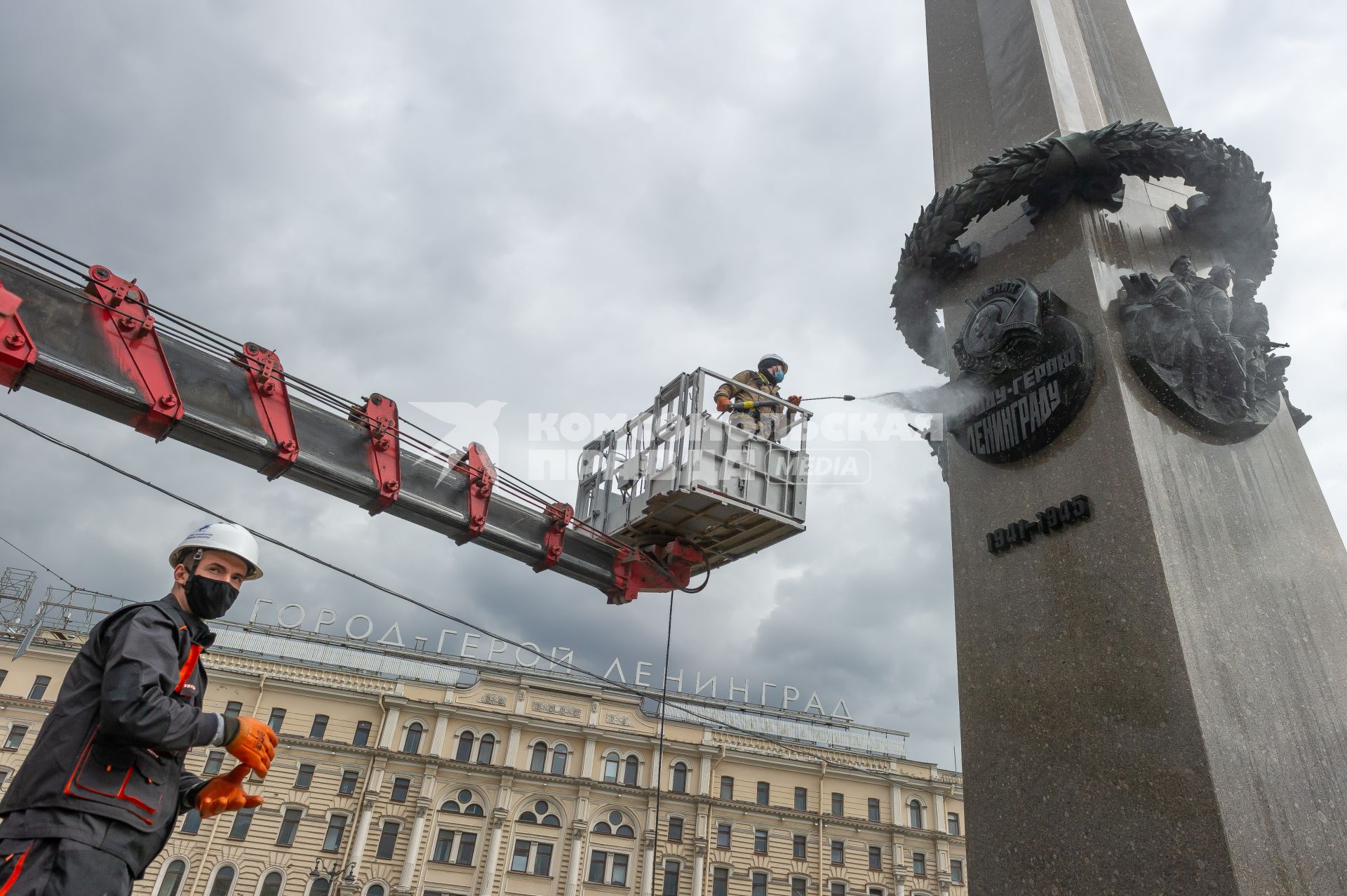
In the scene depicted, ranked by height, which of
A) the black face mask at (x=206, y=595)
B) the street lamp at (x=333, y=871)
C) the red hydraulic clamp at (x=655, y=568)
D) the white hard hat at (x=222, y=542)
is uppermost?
the red hydraulic clamp at (x=655, y=568)

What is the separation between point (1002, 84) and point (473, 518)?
6.05 metres

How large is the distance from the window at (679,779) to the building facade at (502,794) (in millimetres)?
160

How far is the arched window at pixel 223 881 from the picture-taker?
3847cm

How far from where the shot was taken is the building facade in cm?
4000

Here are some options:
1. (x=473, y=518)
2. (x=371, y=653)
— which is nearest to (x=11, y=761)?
(x=371, y=653)

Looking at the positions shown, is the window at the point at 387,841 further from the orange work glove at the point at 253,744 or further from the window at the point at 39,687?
the orange work glove at the point at 253,744

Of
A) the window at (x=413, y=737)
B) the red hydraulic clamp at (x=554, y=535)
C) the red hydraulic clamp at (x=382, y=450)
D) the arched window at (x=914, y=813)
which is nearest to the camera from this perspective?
the red hydraulic clamp at (x=382, y=450)

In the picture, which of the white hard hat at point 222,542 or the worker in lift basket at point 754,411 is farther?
the worker in lift basket at point 754,411

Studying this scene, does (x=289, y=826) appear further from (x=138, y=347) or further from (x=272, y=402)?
(x=138, y=347)

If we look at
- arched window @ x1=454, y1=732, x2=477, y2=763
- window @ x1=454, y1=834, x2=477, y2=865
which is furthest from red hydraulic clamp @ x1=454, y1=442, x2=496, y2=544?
arched window @ x1=454, y1=732, x2=477, y2=763

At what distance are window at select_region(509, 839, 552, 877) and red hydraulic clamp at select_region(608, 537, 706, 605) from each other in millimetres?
38959

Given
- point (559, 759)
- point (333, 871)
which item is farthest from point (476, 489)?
point (559, 759)

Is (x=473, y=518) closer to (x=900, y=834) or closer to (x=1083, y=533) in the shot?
(x=1083, y=533)

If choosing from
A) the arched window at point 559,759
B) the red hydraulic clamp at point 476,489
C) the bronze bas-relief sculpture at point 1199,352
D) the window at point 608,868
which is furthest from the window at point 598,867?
the bronze bas-relief sculpture at point 1199,352
